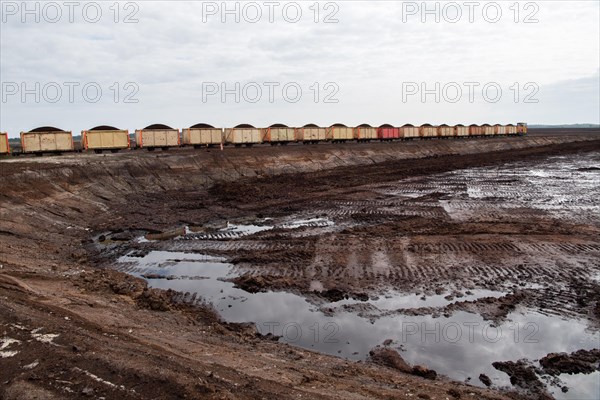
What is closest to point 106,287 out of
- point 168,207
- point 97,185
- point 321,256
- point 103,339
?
point 103,339

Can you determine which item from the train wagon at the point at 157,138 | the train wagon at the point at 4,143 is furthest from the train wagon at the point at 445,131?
the train wagon at the point at 4,143

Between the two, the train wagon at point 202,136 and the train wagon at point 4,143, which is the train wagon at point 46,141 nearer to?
the train wagon at point 4,143

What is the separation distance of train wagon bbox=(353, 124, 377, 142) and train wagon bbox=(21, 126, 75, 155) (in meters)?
32.3

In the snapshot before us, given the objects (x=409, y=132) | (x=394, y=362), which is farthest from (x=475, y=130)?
(x=394, y=362)

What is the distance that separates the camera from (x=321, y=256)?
12.7m

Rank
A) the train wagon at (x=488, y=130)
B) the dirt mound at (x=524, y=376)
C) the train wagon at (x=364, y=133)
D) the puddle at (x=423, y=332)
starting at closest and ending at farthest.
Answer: the dirt mound at (x=524, y=376), the puddle at (x=423, y=332), the train wagon at (x=364, y=133), the train wagon at (x=488, y=130)

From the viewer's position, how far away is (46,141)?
99.8 ft

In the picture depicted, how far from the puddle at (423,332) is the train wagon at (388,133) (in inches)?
1972

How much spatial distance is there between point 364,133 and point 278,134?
14.1 metres

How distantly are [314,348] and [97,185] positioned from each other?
1815 cm

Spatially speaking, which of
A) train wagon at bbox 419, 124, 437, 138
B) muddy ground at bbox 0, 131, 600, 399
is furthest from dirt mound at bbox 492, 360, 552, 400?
train wagon at bbox 419, 124, 437, 138

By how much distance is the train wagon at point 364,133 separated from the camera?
55.8 meters

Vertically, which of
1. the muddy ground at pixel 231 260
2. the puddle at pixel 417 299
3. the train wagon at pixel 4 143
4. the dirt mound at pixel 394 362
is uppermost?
the train wagon at pixel 4 143

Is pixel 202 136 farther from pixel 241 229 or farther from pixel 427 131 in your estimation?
pixel 427 131
